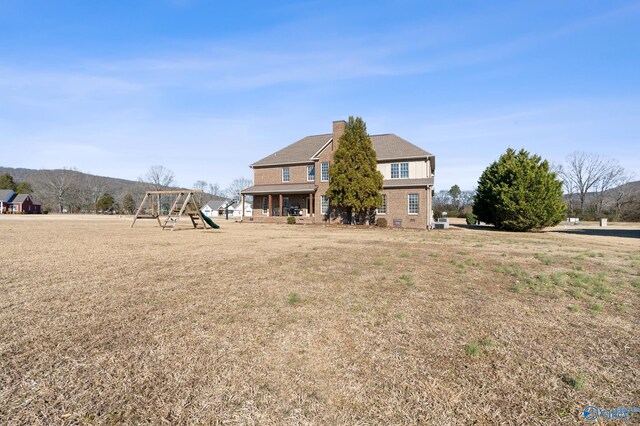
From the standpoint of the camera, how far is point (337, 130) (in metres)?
29.3

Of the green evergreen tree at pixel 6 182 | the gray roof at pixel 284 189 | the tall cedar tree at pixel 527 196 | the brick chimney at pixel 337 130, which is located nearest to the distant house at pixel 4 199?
the green evergreen tree at pixel 6 182

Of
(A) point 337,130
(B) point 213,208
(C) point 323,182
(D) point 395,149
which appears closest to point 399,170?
(D) point 395,149

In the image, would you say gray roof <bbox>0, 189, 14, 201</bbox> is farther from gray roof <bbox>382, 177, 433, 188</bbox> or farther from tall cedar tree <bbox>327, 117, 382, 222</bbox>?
gray roof <bbox>382, 177, 433, 188</bbox>

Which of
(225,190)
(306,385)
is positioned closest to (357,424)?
(306,385)

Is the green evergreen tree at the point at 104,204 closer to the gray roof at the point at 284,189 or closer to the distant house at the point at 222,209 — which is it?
the distant house at the point at 222,209

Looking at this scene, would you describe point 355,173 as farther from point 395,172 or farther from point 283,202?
point 283,202

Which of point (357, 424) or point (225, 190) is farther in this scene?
point (225, 190)

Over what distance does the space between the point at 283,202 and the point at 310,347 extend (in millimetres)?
29156

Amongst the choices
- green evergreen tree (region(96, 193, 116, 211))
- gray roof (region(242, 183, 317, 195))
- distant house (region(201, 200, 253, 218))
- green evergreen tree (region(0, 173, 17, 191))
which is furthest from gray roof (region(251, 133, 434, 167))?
green evergreen tree (region(0, 173, 17, 191))

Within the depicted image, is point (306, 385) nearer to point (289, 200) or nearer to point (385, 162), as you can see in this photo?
point (385, 162)

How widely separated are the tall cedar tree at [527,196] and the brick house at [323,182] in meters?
5.45

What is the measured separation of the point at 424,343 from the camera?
3.89 meters

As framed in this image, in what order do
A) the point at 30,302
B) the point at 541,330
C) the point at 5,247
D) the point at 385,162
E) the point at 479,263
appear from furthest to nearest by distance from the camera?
1. the point at 385,162
2. the point at 5,247
3. the point at 479,263
4. the point at 30,302
5. the point at 541,330

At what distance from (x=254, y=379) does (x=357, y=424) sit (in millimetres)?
1063
